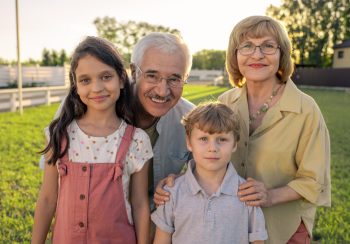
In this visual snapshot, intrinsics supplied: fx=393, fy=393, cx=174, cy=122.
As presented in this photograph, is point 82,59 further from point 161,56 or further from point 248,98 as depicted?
point 248,98

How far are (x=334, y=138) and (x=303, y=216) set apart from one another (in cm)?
815

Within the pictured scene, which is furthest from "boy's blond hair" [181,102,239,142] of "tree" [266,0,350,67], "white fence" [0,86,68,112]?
"tree" [266,0,350,67]

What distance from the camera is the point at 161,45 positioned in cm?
262

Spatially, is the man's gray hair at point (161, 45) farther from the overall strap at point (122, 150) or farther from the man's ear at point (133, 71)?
the overall strap at point (122, 150)

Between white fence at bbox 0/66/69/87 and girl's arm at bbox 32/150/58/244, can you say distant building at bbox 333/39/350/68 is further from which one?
girl's arm at bbox 32/150/58/244

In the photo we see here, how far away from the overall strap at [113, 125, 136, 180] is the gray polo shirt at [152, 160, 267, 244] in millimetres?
321

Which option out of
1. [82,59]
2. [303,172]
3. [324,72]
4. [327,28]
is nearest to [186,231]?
[303,172]

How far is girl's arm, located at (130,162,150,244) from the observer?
2354 mm

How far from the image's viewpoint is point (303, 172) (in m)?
2.30

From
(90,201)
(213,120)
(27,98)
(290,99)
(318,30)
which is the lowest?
(27,98)

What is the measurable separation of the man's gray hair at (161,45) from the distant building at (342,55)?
1655 inches

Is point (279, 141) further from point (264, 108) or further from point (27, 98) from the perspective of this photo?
point (27, 98)

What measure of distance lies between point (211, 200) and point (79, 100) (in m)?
0.98

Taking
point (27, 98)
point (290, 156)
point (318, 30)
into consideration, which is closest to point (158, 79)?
point (290, 156)
